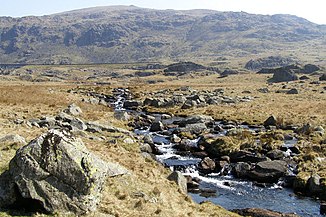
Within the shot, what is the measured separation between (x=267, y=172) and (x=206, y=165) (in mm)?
5956

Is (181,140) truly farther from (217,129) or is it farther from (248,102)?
(248,102)

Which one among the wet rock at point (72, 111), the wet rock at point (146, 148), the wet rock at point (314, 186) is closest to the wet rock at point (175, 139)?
the wet rock at point (146, 148)

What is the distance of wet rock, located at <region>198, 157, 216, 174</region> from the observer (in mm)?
36125

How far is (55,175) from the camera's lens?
17797 mm

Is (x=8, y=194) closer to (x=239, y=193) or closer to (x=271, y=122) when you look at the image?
(x=239, y=193)

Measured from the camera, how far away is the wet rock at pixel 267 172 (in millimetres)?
33866

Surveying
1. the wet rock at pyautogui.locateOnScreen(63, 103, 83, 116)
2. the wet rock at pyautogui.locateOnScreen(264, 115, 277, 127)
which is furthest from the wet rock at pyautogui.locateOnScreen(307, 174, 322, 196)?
the wet rock at pyautogui.locateOnScreen(63, 103, 83, 116)

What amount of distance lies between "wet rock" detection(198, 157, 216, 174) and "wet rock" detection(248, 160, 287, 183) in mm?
3862

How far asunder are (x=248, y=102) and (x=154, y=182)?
207ft

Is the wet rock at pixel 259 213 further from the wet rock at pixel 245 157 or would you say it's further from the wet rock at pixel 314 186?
the wet rock at pixel 245 157

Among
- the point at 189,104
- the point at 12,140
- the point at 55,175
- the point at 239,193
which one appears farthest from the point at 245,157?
the point at 189,104

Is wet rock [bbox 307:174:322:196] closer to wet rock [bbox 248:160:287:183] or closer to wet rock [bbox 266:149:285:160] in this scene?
wet rock [bbox 248:160:287:183]

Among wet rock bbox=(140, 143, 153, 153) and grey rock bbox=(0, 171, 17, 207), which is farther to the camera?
wet rock bbox=(140, 143, 153, 153)

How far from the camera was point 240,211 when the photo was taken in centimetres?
2653
